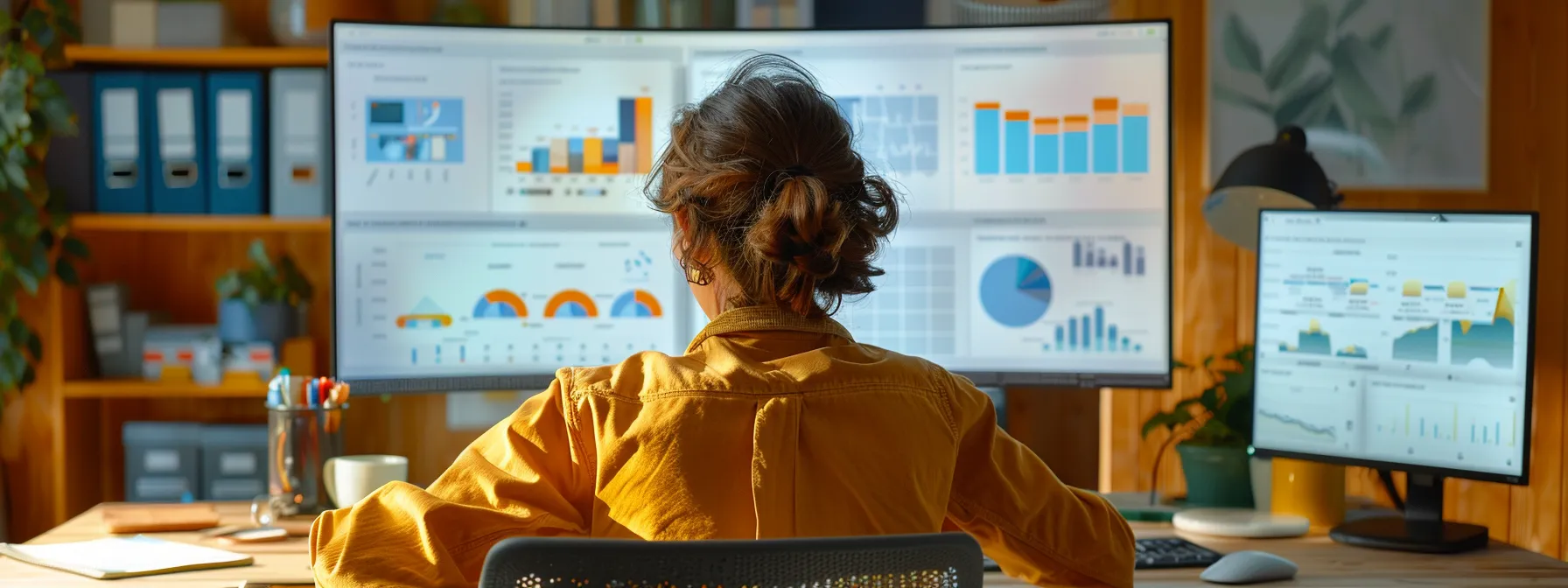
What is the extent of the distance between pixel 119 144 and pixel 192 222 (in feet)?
0.71

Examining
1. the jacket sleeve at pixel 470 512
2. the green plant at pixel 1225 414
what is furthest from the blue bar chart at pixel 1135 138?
the jacket sleeve at pixel 470 512

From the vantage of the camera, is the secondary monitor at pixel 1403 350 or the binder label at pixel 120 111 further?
the binder label at pixel 120 111

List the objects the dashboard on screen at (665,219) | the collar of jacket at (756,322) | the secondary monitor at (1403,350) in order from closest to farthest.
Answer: the collar of jacket at (756,322), the secondary monitor at (1403,350), the dashboard on screen at (665,219)

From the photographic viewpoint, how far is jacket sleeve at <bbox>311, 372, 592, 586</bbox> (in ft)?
3.34

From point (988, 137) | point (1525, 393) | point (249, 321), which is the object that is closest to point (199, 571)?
point (988, 137)

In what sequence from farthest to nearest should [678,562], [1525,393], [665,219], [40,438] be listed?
1. [40,438]
2. [665,219]
3. [1525,393]
4. [678,562]

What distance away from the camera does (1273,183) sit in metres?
1.99

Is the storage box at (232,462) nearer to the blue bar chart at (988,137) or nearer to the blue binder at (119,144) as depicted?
the blue binder at (119,144)

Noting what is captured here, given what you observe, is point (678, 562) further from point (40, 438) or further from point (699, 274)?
point (40, 438)

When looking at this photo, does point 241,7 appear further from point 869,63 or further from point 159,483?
point 869,63

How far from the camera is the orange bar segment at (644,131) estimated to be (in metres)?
2.05

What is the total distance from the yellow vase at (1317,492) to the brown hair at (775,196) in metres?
0.93

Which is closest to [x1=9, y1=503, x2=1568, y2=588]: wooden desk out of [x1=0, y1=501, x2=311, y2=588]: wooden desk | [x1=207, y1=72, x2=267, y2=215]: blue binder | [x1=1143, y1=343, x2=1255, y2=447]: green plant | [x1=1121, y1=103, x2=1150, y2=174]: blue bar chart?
[x1=0, y1=501, x2=311, y2=588]: wooden desk

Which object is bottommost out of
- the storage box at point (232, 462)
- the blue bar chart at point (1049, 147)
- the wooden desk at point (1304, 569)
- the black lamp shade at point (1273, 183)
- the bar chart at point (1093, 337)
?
the storage box at point (232, 462)
